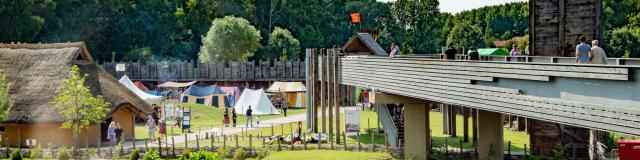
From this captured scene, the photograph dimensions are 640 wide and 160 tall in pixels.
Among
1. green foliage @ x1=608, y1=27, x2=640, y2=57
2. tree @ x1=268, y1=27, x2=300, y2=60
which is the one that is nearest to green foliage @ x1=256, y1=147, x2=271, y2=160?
green foliage @ x1=608, y1=27, x2=640, y2=57

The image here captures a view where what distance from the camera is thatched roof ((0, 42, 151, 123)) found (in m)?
40.0

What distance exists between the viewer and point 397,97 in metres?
29.9

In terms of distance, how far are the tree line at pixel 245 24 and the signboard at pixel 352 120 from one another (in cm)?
4370

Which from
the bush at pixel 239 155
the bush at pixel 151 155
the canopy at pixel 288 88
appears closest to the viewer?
the bush at pixel 151 155

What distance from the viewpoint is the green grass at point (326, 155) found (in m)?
32.0

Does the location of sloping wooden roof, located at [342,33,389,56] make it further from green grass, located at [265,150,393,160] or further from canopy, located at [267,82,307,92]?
green grass, located at [265,150,393,160]

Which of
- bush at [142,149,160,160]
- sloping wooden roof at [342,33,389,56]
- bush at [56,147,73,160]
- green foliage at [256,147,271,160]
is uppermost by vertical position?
sloping wooden roof at [342,33,389,56]

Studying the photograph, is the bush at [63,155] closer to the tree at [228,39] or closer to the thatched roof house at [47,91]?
the thatched roof house at [47,91]

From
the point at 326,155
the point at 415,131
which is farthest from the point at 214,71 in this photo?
the point at 415,131

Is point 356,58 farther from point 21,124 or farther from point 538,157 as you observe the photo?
point 21,124

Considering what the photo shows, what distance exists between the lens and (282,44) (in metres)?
90.7

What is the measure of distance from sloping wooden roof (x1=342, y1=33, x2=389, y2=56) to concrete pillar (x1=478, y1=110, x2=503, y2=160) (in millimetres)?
21089

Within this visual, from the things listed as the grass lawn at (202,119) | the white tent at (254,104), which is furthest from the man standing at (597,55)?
the white tent at (254,104)

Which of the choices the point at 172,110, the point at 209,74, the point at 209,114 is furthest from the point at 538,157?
the point at 209,74
